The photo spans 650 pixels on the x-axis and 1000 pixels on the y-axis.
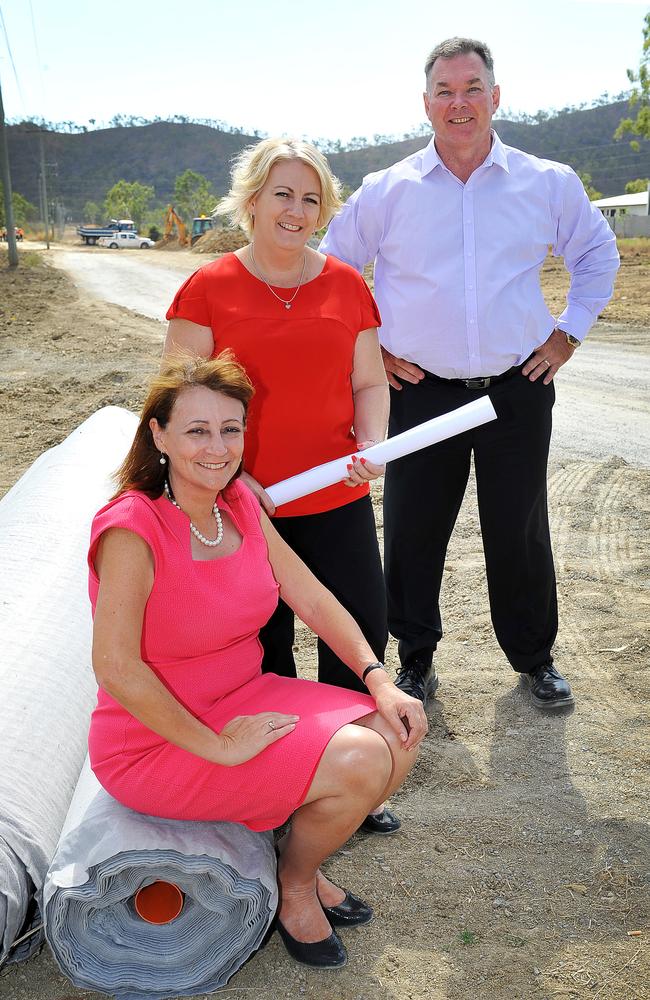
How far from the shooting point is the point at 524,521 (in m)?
3.71

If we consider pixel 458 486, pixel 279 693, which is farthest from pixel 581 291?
pixel 279 693

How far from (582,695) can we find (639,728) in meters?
0.30

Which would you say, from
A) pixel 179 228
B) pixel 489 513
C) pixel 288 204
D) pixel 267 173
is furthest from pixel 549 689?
pixel 179 228

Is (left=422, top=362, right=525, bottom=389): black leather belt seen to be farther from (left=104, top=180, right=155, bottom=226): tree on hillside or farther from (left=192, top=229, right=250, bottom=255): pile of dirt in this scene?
(left=104, top=180, right=155, bottom=226): tree on hillside

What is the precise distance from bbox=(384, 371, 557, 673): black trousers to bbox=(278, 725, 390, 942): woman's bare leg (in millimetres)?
1382

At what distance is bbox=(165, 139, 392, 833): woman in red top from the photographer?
A: 2.85m

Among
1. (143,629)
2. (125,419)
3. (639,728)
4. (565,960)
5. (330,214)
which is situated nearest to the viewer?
(143,629)

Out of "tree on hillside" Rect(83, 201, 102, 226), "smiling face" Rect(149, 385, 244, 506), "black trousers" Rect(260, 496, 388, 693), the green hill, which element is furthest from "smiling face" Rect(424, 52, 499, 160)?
the green hill

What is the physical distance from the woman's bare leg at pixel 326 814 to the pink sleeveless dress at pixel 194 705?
0.05m

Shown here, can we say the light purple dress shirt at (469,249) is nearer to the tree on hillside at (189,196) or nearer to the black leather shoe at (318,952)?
the black leather shoe at (318,952)

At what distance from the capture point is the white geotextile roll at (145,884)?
2293mm

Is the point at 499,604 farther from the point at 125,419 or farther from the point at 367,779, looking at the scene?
the point at 125,419

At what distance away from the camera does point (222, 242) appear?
35.2 meters

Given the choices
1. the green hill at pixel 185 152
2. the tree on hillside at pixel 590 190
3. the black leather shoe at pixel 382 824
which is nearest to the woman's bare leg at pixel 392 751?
the black leather shoe at pixel 382 824
